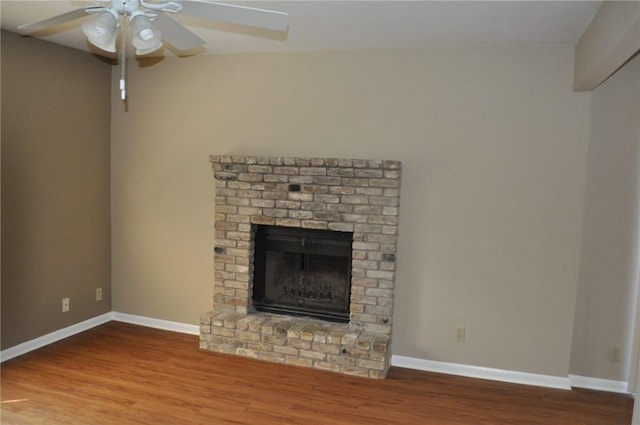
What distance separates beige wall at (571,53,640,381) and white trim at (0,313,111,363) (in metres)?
4.06

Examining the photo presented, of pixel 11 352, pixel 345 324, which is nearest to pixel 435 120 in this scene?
pixel 345 324

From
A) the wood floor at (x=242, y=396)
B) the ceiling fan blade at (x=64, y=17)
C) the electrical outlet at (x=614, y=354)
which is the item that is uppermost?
the ceiling fan blade at (x=64, y=17)

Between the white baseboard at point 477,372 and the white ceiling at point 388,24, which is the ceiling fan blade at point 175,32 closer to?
the white ceiling at point 388,24

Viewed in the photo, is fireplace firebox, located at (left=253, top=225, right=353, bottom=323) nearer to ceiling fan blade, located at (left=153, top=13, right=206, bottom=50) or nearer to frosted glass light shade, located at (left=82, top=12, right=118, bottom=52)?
ceiling fan blade, located at (left=153, top=13, right=206, bottom=50)

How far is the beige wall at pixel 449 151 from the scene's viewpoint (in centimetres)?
367

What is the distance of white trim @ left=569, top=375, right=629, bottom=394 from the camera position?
3.72 meters

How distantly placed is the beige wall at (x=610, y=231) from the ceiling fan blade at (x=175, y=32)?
2.77 meters

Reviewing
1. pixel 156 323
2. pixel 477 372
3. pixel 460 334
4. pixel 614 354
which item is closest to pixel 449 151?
pixel 460 334

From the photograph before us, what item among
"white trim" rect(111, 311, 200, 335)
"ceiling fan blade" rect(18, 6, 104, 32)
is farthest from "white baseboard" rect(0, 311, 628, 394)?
"ceiling fan blade" rect(18, 6, 104, 32)

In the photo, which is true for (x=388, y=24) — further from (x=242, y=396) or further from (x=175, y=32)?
(x=242, y=396)

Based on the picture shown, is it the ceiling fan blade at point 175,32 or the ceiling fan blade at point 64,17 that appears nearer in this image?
the ceiling fan blade at point 64,17

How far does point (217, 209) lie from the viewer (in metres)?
4.37

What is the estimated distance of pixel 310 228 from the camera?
417 cm

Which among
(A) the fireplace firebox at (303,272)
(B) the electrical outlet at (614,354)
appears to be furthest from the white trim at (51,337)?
(B) the electrical outlet at (614,354)
